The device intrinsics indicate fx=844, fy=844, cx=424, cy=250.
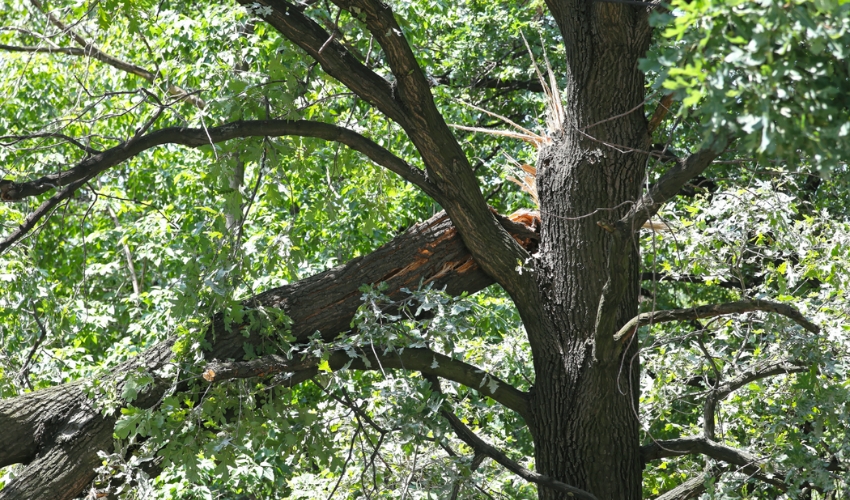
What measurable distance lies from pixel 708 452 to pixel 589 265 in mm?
1052

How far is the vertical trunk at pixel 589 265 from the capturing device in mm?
3639

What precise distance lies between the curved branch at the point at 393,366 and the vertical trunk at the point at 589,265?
172 millimetres

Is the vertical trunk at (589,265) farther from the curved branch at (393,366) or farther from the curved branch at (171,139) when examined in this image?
the curved branch at (171,139)

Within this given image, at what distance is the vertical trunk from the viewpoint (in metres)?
3.64

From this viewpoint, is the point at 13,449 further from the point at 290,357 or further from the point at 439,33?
the point at 439,33

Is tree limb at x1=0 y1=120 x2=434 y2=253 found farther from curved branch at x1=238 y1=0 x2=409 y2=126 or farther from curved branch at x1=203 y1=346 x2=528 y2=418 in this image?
curved branch at x1=203 y1=346 x2=528 y2=418

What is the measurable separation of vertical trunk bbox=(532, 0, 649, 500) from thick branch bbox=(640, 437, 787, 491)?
0.51 feet

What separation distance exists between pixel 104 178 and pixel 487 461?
4.36 m

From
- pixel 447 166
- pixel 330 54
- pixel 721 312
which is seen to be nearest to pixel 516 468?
pixel 721 312

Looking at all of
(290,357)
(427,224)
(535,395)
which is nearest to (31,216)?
(290,357)

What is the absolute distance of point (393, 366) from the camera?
375 cm

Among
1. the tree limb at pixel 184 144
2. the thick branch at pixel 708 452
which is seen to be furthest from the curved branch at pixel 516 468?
the tree limb at pixel 184 144

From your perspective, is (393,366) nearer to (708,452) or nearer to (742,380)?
(708,452)

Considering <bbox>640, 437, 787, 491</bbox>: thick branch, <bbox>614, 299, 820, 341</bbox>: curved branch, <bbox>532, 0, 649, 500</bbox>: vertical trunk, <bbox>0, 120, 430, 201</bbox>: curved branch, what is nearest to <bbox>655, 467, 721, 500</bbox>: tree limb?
<bbox>640, 437, 787, 491</bbox>: thick branch
